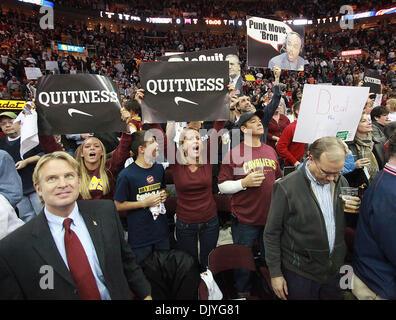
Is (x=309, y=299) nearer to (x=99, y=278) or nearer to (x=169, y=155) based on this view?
(x=99, y=278)

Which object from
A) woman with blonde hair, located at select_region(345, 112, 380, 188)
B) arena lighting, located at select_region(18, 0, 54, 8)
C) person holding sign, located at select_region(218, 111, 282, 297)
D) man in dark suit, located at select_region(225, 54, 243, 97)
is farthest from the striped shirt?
arena lighting, located at select_region(18, 0, 54, 8)

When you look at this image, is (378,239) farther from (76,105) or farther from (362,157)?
(76,105)

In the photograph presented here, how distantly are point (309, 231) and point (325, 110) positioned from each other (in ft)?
4.13

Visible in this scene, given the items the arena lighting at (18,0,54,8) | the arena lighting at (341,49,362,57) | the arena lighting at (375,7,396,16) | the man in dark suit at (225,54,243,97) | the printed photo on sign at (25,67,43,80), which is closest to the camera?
the man in dark suit at (225,54,243,97)

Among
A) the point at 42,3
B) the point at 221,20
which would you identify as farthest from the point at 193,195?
the point at 221,20

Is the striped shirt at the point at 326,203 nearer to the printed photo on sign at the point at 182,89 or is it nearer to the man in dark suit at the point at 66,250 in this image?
the printed photo on sign at the point at 182,89

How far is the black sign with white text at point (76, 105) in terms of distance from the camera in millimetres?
2461

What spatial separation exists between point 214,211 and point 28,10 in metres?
27.0

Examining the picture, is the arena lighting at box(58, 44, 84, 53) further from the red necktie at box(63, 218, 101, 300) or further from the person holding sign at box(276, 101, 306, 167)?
the red necktie at box(63, 218, 101, 300)

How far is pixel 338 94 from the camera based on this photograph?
2547 mm

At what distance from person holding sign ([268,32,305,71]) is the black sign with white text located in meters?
2.68

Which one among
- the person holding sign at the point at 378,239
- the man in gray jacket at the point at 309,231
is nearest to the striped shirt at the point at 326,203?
the man in gray jacket at the point at 309,231

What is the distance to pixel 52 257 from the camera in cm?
141

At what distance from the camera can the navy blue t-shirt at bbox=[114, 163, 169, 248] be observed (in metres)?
2.45
